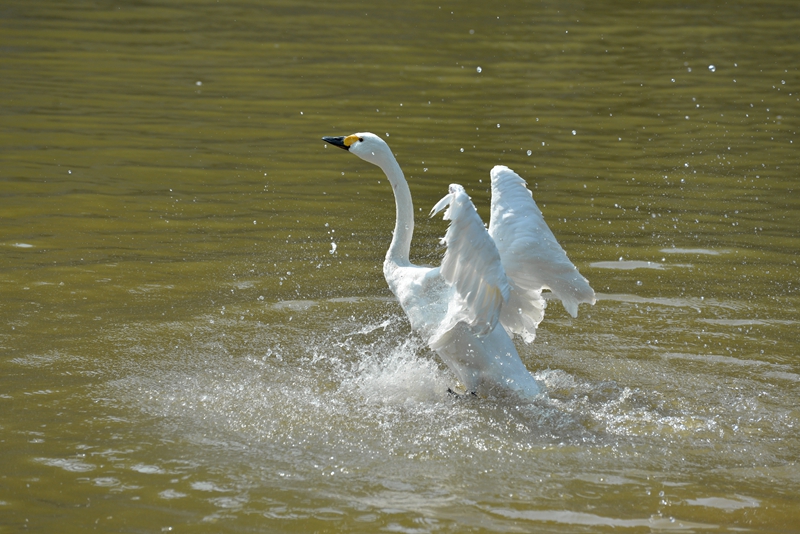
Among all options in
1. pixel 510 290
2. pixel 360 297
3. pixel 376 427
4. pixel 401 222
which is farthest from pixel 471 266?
pixel 360 297

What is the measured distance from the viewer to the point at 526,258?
6.21m

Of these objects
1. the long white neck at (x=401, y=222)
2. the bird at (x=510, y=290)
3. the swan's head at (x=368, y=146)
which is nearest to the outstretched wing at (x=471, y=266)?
the bird at (x=510, y=290)

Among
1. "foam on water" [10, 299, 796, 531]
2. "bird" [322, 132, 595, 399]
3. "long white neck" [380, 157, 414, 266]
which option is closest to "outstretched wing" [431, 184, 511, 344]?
"bird" [322, 132, 595, 399]

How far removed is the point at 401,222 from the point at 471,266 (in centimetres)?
126

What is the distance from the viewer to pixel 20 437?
554cm

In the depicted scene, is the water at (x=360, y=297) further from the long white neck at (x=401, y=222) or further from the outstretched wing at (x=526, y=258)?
the long white neck at (x=401, y=222)

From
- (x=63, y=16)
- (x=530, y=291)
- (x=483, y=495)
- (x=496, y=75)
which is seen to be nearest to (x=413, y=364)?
(x=530, y=291)

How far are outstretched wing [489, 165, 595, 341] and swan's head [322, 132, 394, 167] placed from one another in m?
0.75

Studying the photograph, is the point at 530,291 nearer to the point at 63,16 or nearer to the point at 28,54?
the point at 28,54

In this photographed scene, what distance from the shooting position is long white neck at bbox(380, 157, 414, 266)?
6594 millimetres

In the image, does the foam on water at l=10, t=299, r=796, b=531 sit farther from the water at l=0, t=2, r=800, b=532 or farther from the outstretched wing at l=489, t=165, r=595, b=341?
the outstretched wing at l=489, t=165, r=595, b=341

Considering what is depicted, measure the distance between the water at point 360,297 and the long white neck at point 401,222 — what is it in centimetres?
70

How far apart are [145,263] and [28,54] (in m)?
9.52

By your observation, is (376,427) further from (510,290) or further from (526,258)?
(526,258)
